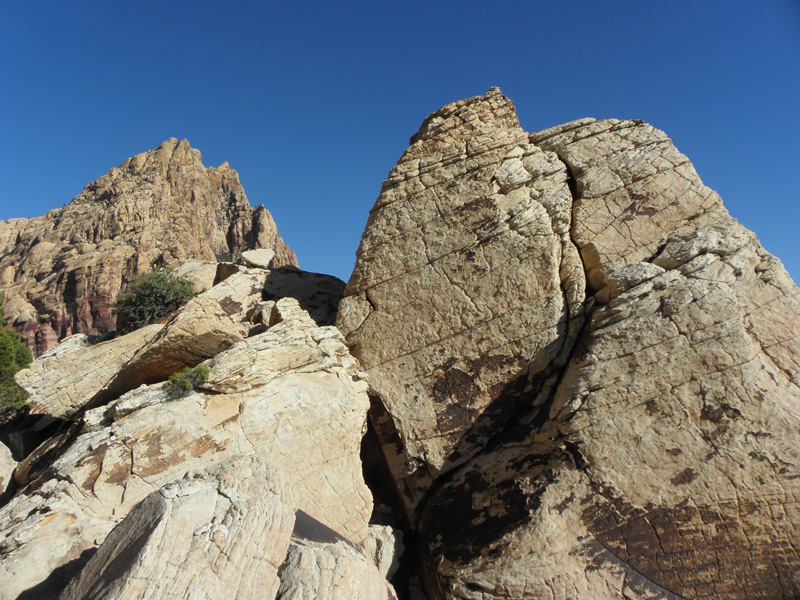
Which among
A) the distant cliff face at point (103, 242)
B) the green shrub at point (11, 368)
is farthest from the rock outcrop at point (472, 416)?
the distant cliff face at point (103, 242)

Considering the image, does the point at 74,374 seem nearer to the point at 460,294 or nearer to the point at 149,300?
the point at 149,300

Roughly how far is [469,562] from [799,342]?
7.99 meters

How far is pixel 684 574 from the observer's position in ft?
Answer: 27.0

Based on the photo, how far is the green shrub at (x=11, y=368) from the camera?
50.5ft

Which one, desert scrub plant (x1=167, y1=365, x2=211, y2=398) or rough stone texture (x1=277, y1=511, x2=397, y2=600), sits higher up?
desert scrub plant (x1=167, y1=365, x2=211, y2=398)

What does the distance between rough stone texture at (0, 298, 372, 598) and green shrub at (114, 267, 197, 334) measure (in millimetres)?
6960

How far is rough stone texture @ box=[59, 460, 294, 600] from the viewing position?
19.8 feet

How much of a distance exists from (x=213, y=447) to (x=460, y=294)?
7187 millimetres

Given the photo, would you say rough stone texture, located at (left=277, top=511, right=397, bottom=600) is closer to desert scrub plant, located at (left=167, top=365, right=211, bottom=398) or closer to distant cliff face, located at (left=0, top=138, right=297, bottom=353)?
desert scrub plant, located at (left=167, top=365, right=211, bottom=398)

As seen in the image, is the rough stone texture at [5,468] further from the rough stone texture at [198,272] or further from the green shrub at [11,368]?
the rough stone texture at [198,272]

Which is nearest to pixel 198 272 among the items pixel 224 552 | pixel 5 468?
pixel 5 468

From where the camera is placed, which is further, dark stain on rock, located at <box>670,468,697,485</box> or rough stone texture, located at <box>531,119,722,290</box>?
rough stone texture, located at <box>531,119,722,290</box>

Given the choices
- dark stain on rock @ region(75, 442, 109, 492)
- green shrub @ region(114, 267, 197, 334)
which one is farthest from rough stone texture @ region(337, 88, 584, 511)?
green shrub @ region(114, 267, 197, 334)

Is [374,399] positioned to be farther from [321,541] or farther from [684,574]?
[684,574]
